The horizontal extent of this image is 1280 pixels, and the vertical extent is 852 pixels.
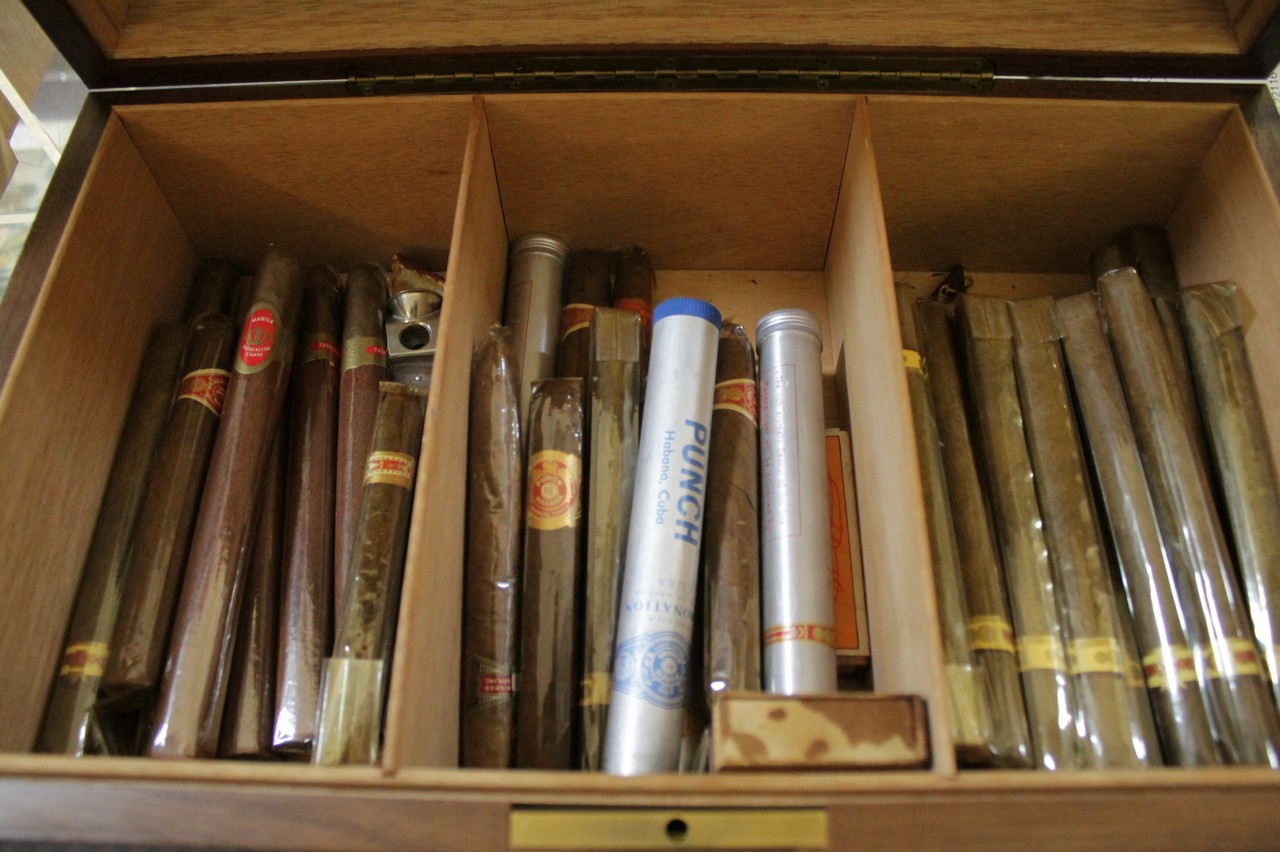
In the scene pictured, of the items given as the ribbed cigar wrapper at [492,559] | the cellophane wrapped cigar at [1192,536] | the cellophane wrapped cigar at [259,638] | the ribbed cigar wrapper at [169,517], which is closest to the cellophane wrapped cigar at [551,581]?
the ribbed cigar wrapper at [492,559]

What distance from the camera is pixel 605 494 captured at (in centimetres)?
92

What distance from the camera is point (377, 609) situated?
0.84 metres

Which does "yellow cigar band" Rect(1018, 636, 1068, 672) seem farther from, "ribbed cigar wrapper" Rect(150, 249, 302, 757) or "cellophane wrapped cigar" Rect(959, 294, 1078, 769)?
"ribbed cigar wrapper" Rect(150, 249, 302, 757)

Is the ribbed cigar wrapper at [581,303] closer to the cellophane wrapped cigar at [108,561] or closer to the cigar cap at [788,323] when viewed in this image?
the cigar cap at [788,323]

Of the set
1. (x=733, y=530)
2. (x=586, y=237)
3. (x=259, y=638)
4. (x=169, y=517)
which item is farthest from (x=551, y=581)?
(x=586, y=237)

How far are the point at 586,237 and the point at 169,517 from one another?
1.93 feet

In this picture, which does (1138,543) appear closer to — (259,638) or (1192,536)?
(1192,536)

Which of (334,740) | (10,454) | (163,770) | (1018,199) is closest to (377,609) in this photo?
(334,740)

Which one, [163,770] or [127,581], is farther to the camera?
[127,581]

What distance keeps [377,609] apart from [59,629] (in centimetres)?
31

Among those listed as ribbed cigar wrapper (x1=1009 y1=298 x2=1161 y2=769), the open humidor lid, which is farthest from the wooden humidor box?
ribbed cigar wrapper (x1=1009 y1=298 x2=1161 y2=769)

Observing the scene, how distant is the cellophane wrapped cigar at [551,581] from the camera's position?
2.71ft

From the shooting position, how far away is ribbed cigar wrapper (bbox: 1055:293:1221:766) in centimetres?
79

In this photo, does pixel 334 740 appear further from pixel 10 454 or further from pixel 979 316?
pixel 979 316
